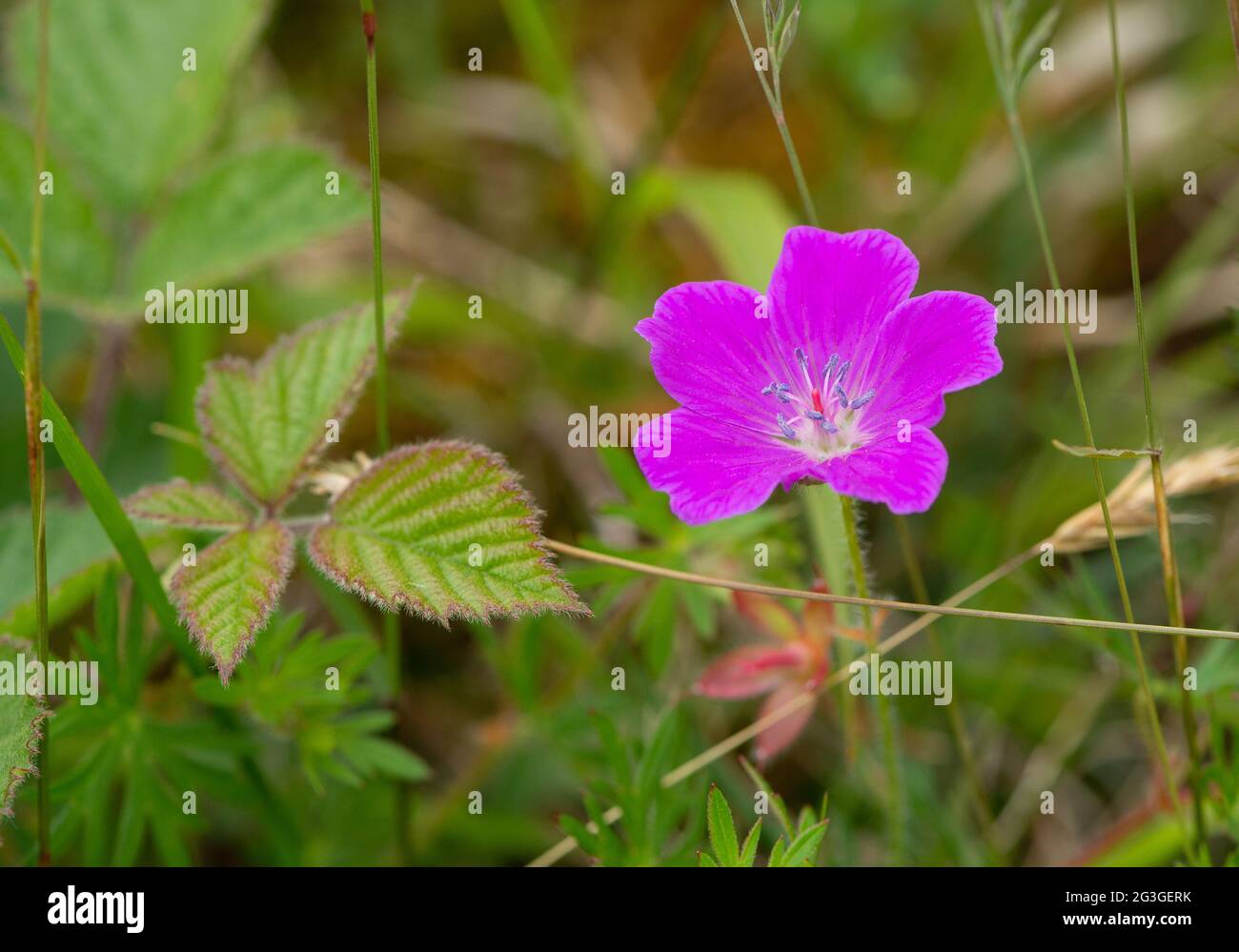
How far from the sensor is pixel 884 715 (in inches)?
83.3

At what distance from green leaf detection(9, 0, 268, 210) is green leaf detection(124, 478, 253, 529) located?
1130 mm

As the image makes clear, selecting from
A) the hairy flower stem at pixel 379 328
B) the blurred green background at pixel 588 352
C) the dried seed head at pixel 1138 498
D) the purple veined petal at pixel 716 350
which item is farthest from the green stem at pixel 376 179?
the dried seed head at pixel 1138 498

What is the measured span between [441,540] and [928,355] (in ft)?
2.95

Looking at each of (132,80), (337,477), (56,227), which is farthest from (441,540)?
(132,80)

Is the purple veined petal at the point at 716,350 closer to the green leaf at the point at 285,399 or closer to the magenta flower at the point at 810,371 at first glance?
the magenta flower at the point at 810,371

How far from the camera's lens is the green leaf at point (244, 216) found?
2.66 m

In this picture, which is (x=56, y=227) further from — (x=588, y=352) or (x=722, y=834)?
(x=722, y=834)

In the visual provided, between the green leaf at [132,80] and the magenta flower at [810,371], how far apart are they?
A: 5.26 feet

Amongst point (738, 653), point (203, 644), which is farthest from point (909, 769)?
point (203, 644)

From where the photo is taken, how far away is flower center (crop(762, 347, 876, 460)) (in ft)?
6.80

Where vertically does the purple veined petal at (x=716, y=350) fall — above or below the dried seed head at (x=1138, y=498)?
above

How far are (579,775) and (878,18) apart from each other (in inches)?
103

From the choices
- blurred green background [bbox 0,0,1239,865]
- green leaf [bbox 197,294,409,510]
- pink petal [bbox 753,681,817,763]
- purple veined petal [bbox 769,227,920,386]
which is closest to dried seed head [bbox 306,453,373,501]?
green leaf [bbox 197,294,409,510]

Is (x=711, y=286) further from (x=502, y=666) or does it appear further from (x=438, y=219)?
(x=438, y=219)
